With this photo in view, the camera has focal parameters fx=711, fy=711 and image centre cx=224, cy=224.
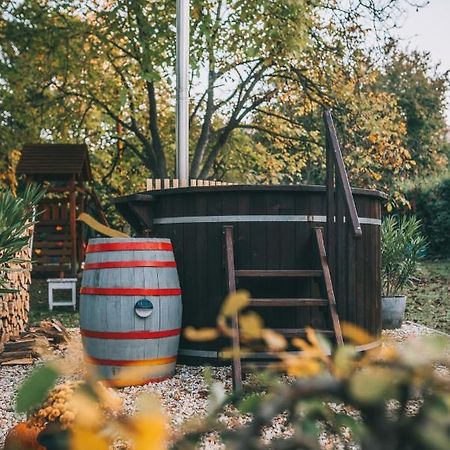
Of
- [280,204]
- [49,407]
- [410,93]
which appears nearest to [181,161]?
[280,204]

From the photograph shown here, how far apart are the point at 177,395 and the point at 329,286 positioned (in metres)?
1.20

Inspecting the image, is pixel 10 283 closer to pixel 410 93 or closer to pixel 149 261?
pixel 149 261

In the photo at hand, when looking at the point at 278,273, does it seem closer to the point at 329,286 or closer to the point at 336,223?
the point at 329,286

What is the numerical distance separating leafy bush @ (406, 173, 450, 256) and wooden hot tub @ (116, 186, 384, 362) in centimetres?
1156

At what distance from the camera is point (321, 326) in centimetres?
502

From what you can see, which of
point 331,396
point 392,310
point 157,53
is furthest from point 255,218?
point 157,53

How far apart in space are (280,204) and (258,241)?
30 cm

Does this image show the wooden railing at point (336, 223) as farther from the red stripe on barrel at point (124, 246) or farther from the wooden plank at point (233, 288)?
the red stripe on barrel at point (124, 246)

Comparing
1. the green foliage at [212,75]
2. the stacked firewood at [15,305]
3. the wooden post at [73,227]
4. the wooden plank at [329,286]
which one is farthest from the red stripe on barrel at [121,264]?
the wooden post at [73,227]

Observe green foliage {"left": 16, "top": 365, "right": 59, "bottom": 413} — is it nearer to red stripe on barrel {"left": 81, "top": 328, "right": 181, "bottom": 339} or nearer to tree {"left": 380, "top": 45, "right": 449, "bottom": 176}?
red stripe on barrel {"left": 81, "top": 328, "right": 181, "bottom": 339}

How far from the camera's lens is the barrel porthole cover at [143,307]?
14.3 feet

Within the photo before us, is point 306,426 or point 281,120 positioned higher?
point 281,120

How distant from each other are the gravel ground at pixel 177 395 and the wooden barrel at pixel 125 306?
0.45 feet

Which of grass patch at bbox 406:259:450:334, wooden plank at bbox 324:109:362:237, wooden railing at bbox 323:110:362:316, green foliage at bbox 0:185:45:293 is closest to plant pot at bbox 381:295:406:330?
grass patch at bbox 406:259:450:334
